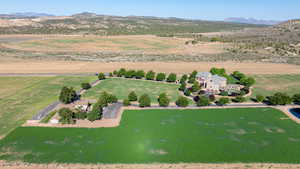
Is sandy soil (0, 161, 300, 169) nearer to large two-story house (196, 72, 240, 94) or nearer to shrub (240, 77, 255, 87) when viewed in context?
large two-story house (196, 72, 240, 94)

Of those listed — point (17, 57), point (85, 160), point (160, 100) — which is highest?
point (17, 57)

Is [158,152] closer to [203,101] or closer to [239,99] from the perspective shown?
[203,101]

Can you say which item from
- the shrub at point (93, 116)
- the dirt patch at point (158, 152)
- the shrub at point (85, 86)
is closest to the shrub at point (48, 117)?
the shrub at point (93, 116)

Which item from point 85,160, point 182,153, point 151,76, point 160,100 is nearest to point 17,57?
point 151,76

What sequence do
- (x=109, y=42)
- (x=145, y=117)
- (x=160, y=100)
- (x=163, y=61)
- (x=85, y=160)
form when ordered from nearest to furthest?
(x=85, y=160), (x=145, y=117), (x=160, y=100), (x=163, y=61), (x=109, y=42)

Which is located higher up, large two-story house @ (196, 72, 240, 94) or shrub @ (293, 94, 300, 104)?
A: large two-story house @ (196, 72, 240, 94)

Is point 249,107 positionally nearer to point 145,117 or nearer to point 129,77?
point 145,117

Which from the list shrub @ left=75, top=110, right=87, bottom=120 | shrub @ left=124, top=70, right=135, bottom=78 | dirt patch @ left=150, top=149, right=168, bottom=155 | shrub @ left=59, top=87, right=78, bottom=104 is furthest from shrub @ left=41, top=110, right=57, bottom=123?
shrub @ left=124, top=70, right=135, bottom=78

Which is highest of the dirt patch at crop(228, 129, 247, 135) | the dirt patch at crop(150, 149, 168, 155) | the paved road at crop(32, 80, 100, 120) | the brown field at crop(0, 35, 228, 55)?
the brown field at crop(0, 35, 228, 55)
